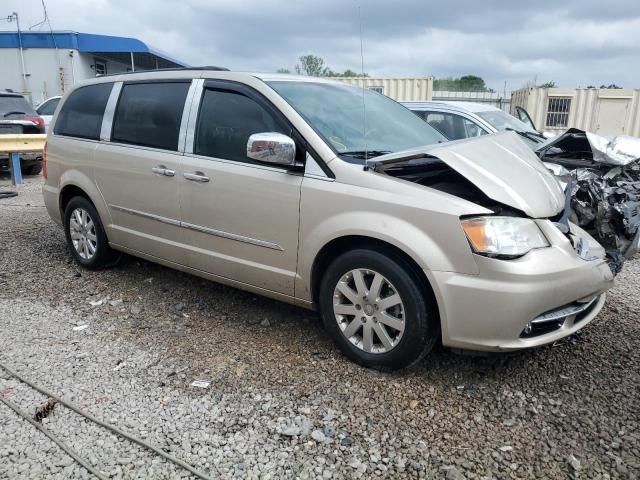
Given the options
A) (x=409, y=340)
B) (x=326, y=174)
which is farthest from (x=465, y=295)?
(x=326, y=174)

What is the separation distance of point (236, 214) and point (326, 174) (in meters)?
0.77

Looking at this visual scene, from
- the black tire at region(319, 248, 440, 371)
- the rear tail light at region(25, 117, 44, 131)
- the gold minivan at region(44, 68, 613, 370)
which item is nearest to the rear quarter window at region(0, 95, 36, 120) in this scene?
the rear tail light at region(25, 117, 44, 131)

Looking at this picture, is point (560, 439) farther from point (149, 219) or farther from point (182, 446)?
point (149, 219)

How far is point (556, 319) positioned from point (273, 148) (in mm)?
1930

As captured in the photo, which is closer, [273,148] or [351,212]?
[351,212]

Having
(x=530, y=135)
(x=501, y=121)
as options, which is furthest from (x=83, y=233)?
(x=530, y=135)

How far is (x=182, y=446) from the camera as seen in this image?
2.64 m

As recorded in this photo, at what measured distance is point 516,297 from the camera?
2.80 meters

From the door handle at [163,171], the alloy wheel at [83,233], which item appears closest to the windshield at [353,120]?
the door handle at [163,171]

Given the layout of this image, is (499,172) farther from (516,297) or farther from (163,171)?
(163,171)

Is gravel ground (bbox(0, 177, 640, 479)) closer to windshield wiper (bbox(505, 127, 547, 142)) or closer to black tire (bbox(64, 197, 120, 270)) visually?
black tire (bbox(64, 197, 120, 270))

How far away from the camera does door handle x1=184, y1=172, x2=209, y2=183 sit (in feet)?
12.6

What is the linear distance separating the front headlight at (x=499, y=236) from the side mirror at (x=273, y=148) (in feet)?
3.79

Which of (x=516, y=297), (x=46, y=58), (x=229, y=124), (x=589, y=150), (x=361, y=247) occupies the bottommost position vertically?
(x=516, y=297)
